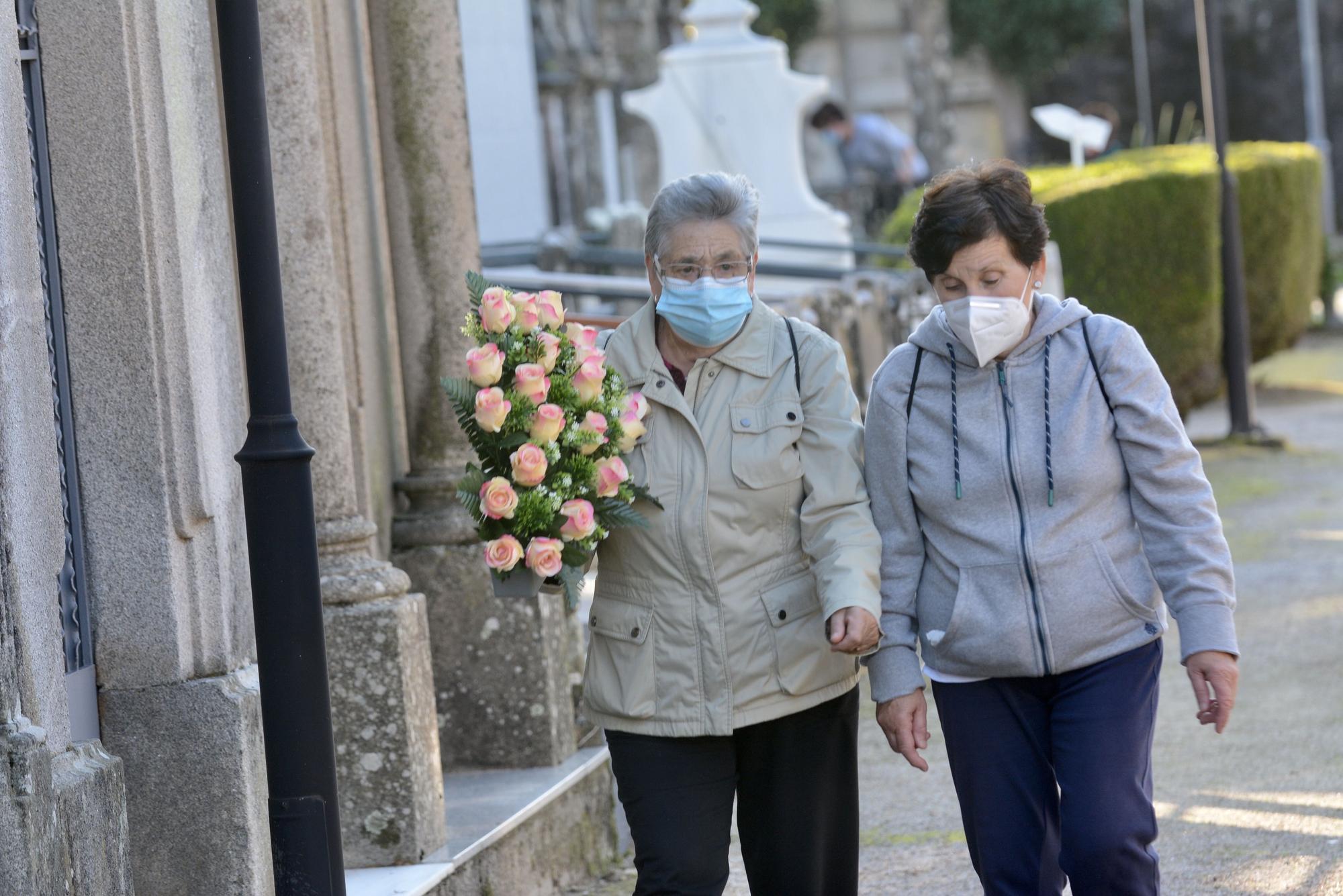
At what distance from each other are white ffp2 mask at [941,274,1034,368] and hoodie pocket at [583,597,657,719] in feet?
2.54

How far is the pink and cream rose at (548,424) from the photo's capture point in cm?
330

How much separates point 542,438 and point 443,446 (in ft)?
7.33

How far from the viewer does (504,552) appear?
10.7ft

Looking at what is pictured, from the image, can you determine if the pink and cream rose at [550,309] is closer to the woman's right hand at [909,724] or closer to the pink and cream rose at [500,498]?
the pink and cream rose at [500,498]

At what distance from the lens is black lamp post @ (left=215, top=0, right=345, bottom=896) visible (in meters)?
3.08

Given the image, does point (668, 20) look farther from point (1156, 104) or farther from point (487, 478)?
point (487, 478)

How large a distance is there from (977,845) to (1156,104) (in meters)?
36.5

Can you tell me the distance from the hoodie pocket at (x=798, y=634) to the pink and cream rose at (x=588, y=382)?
48cm

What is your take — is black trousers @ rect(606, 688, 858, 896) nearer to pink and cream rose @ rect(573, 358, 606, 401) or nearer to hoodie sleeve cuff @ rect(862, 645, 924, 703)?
hoodie sleeve cuff @ rect(862, 645, 924, 703)

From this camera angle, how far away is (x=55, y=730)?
3.37 meters

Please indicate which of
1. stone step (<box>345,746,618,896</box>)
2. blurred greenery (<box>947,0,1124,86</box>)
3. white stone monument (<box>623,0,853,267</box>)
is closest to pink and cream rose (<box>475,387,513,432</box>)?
stone step (<box>345,746,618,896</box>)

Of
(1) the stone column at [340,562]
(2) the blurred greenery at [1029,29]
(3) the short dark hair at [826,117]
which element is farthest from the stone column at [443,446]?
(2) the blurred greenery at [1029,29]

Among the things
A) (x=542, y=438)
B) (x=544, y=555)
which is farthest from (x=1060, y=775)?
(x=542, y=438)

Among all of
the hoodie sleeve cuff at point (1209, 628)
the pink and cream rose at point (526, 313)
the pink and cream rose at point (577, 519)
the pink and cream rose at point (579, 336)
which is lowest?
the hoodie sleeve cuff at point (1209, 628)
